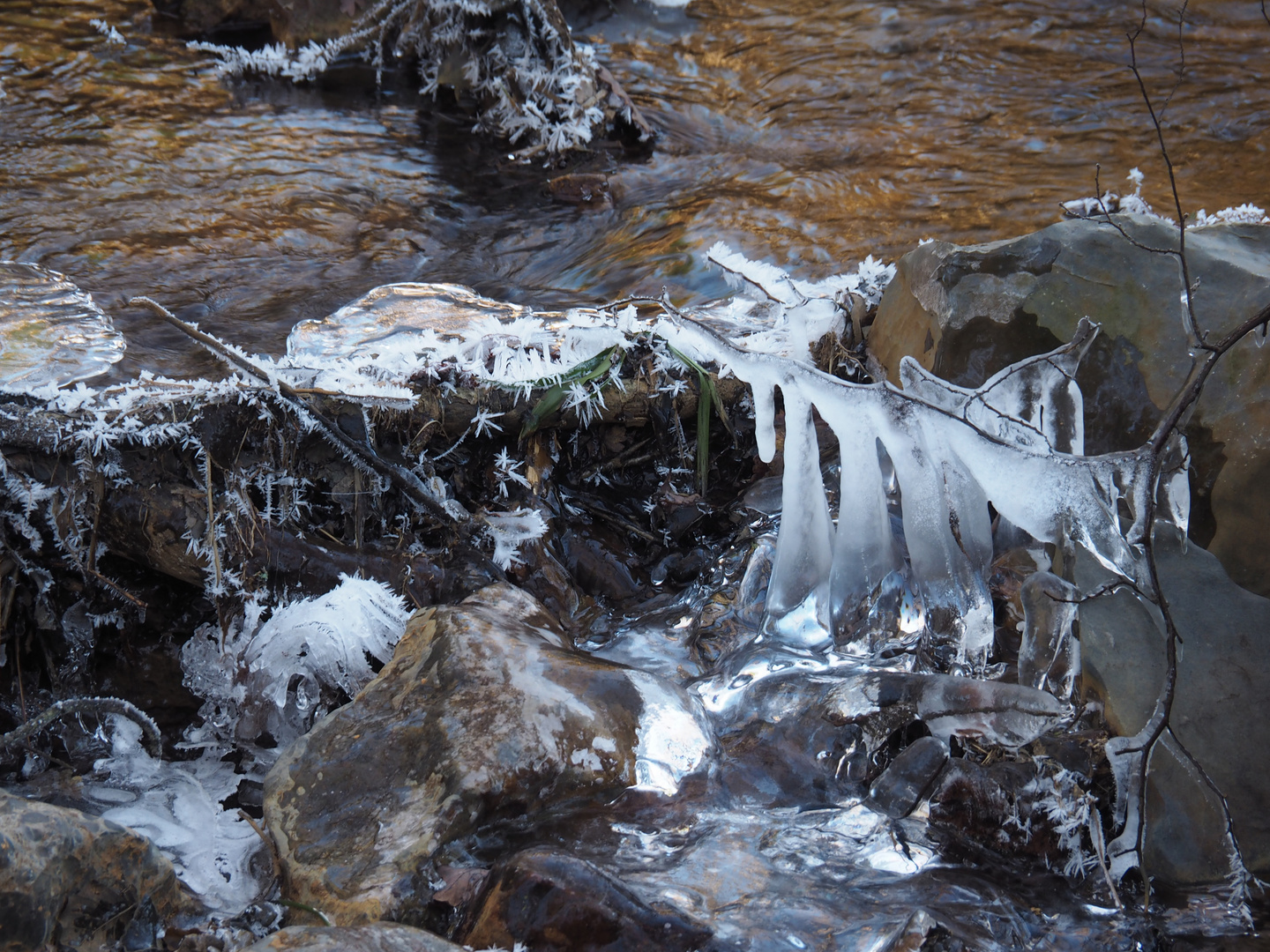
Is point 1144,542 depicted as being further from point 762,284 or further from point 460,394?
point 460,394

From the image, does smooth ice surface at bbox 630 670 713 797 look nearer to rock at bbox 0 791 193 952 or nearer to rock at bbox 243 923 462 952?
rock at bbox 243 923 462 952

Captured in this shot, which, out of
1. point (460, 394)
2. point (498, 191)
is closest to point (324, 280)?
point (498, 191)

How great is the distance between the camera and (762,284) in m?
3.42

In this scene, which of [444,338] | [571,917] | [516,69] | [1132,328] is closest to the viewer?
[571,917]

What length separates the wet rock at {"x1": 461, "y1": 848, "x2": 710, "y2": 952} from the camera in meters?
1.78

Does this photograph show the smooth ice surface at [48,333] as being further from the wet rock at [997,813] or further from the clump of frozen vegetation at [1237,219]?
Answer: the clump of frozen vegetation at [1237,219]

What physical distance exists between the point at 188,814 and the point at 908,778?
6.38 feet

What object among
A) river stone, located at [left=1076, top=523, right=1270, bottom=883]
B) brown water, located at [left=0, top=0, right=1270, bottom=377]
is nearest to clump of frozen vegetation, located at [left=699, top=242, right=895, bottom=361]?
brown water, located at [left=0, top=0, right=1270, bottom=377]

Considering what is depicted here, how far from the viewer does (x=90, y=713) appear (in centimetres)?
279

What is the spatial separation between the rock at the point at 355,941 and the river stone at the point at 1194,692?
5.21 ft

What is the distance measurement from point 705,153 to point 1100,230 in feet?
12.0

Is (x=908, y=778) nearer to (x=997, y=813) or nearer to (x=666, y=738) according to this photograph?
(x=997, y=813)

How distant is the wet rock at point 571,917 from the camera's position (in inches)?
70.1

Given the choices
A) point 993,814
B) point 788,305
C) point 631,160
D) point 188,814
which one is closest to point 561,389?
point 788,305
